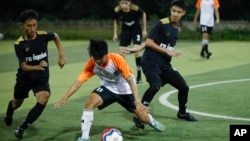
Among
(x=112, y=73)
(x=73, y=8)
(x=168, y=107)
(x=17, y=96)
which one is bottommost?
(x=73, y=8)

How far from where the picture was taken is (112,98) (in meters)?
7.67

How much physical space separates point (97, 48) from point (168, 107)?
3.15 meters

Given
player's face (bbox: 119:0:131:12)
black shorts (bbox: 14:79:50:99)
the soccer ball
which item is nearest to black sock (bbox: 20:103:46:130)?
black shorts (bbox: 14:79:50:99)

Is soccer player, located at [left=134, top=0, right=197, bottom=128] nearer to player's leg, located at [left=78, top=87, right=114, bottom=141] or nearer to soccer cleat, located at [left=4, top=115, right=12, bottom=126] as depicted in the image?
player's leg, located at [left=78, top=87, right=114, bottom=141]

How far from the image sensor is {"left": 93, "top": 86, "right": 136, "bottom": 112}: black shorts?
25.0ft

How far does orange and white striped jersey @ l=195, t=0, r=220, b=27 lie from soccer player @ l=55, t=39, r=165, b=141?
1039 cm

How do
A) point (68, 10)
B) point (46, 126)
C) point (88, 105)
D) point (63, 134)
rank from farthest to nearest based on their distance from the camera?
point (68, 10) < point (46, 126) < point (63, 134) < point (88, 105)

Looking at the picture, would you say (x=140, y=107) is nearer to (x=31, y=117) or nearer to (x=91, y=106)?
(x=91, y=106)

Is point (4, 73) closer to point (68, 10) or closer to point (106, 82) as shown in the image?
point (106, 82)

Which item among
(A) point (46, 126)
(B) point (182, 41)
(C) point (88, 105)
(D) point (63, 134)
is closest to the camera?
(C) point (88, 105)

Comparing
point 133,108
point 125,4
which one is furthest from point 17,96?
point 125,4

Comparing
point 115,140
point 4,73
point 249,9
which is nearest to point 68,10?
point 249,9

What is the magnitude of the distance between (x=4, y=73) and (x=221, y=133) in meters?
8.75

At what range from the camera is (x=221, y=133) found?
25.4 feet
